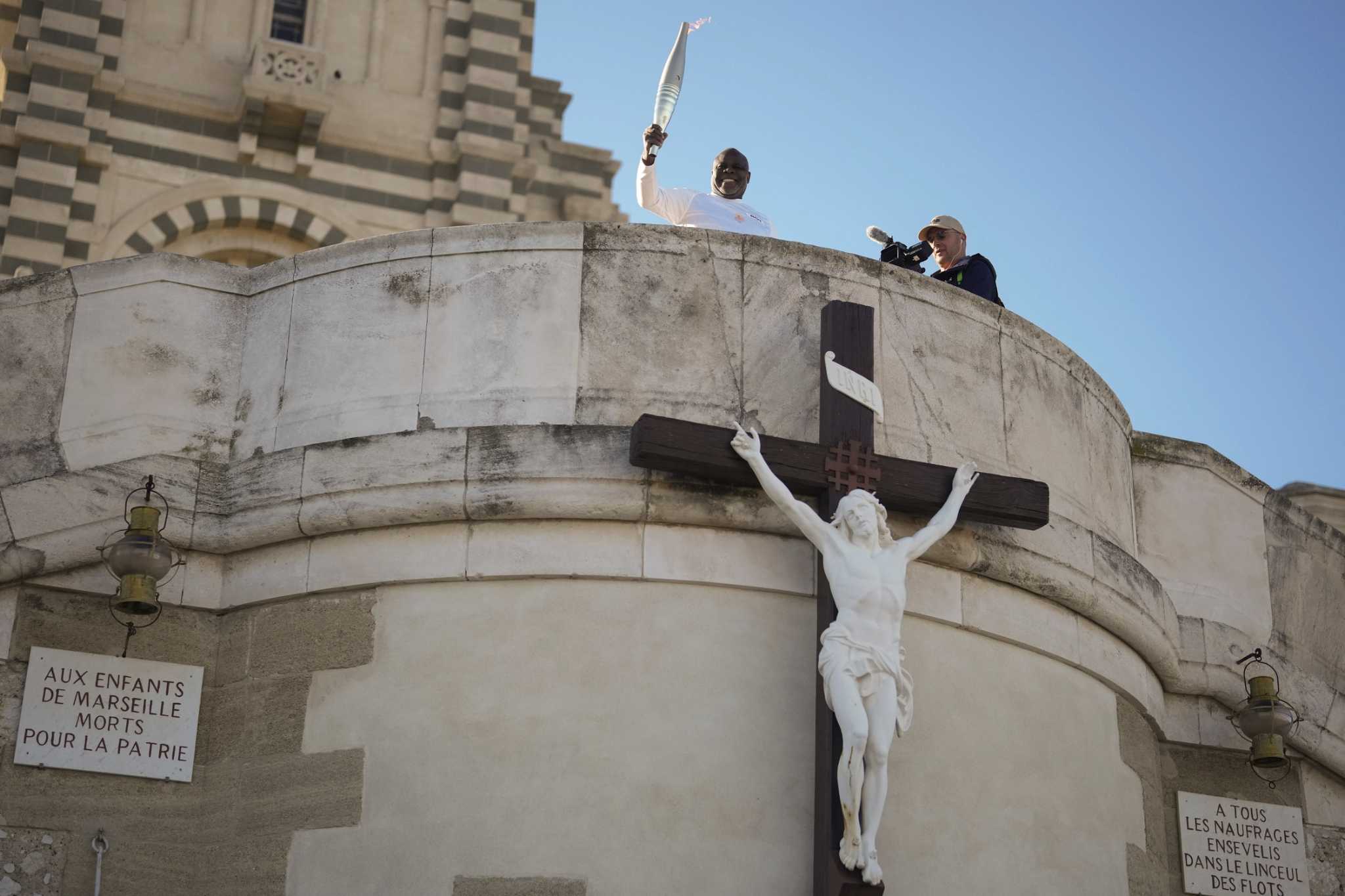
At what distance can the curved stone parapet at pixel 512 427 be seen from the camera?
10805 millimetres

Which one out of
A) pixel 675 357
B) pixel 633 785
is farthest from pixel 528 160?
pixel 633 785

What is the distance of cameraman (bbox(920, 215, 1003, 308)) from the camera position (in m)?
12.8

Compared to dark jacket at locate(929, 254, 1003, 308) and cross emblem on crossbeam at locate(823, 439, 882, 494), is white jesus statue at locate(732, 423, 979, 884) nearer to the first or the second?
cross emblem on crossbeam at locate(823, 439, 882, 494)

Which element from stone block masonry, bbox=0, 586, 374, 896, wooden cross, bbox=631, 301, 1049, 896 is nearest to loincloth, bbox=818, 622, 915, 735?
wooden cross, bbox=631, 301, 1049, 896

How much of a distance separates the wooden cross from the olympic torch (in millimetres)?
1717

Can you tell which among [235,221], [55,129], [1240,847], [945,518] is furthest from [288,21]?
[1240,847]

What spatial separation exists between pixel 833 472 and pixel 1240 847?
376 cm

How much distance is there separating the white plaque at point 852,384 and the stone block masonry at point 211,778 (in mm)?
A: 2741

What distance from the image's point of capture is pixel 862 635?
1034 centimetres

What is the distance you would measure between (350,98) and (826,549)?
1485cm

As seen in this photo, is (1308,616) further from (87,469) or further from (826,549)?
(87,469)

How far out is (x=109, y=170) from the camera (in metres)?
22.6

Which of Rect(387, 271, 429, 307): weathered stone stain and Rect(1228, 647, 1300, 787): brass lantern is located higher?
Rect(387, 271, 429, 307): weathered stone stain

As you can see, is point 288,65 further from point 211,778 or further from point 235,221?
point 211,778
